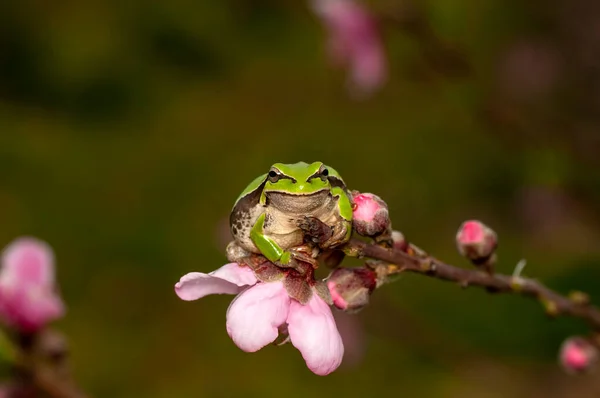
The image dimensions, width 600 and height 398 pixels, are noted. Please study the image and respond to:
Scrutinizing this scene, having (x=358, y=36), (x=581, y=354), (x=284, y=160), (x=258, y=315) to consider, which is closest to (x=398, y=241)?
(x=258, y=315)

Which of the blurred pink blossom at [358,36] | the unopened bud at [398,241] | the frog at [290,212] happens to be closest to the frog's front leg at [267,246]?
the frog at [290,212]

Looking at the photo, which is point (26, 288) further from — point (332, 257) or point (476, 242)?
point (476, 242)

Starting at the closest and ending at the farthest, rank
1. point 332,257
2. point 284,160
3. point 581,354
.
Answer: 1. point 332,257
2. point 581,354
3. point 284,160

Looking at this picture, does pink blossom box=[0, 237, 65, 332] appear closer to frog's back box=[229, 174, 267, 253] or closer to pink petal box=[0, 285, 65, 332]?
pink petal box=[0, 285, 65, 332]

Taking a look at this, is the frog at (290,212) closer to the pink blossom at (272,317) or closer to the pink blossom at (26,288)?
the pink blossom at (272,317)

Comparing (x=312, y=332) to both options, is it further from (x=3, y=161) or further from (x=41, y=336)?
(x=3, y=161)

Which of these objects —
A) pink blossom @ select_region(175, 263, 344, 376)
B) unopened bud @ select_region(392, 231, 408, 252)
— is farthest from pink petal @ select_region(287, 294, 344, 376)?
unopened bud @ select_region(392, 231, 408, 252)
